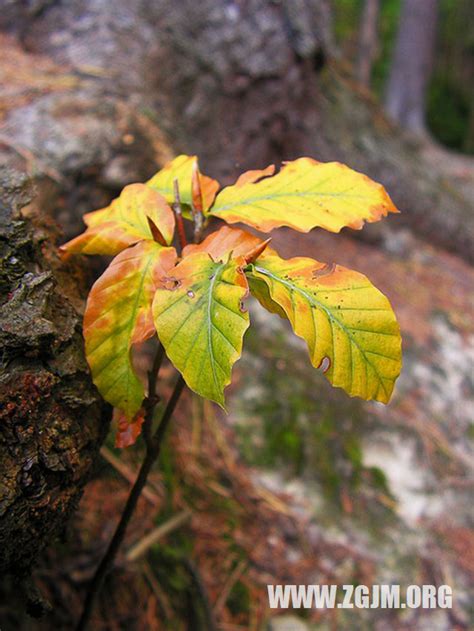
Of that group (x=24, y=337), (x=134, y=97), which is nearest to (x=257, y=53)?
(x=134, y=97)

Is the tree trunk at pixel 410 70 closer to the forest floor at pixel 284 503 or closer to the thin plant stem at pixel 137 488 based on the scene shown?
the forest floor at pixel 284 503

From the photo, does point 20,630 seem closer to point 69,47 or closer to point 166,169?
point 166,169

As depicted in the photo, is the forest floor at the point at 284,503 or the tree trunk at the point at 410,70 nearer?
the forest floor at the point at 284,503

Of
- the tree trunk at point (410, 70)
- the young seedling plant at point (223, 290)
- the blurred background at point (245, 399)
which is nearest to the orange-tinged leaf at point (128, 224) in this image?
the young seedling plant at point (223, 290)

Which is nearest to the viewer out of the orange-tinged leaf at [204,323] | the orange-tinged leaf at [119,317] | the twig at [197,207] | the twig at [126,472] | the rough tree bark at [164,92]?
the orange-tinged leaf at [204,323]

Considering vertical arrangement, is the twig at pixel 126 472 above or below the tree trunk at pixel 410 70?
above

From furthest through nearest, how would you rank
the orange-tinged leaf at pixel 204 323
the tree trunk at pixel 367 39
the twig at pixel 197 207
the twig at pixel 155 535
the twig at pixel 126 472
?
the tree trunk at pixel 367 39, the twig at pixel 126 472, the twig at pixel 155 535, the twig at pixel 197 207, the orange-tinged leaf at pixel 204 323
